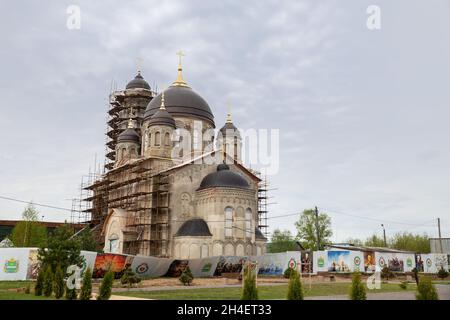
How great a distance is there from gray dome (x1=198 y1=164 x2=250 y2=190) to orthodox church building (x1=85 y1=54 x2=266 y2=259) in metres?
0.09

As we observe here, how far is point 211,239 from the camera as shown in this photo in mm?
37438

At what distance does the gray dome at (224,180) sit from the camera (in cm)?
3834

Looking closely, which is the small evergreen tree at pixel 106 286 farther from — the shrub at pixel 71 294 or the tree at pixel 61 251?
the tree at pixel 61 251

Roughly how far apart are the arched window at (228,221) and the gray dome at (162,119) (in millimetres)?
11664

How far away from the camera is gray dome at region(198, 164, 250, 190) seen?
126 feet

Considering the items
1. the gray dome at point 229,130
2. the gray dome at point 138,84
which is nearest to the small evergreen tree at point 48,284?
the gray dome at point 229,130

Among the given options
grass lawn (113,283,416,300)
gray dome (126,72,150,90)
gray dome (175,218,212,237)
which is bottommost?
grass lawn (113,283,416,300)

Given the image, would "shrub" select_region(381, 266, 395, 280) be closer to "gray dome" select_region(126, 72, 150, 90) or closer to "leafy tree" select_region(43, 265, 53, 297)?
"leafy tree" select_region(43, 265, 53, 297)

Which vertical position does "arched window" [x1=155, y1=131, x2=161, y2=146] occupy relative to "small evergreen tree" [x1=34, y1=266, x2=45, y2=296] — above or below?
above

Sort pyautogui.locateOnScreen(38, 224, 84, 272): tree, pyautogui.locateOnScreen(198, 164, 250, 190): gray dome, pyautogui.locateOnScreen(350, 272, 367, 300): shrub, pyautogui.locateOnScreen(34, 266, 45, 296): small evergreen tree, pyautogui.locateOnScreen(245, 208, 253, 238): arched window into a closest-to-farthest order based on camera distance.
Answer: pyautogui.locateOnScreen(350, 272, 367, 300): shrub → pyautogui.locateOnScreen(34, 266, 45, 296): small evergreen tree → pyautogui.locateOnScreen(38, 224, 84, 272): tree → pyautogui.locateOnScreen(245, 208, 253, 238): arched window → pyautogui.locateOnScreen(198, 164, 250, 190): gray dome

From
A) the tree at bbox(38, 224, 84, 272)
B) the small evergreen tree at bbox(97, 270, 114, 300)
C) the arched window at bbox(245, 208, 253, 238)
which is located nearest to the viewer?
the small evergreen tree at bbox(97, 270, 114, 300)

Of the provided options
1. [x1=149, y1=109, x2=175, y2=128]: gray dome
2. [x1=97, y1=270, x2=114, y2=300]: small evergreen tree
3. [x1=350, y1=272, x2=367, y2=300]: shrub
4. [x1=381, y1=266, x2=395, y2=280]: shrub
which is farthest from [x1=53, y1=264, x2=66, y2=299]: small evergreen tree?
[x1=149, y1=109, x2=175, y2=128]: gray dome
